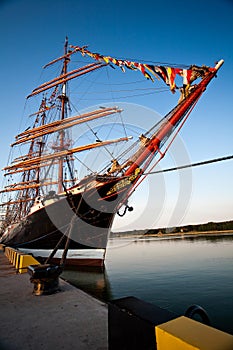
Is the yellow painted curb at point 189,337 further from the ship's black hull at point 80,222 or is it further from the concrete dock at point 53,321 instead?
the ship's black hull at point 80,222

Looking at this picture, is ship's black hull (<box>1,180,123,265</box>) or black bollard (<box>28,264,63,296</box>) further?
ship's black hull (<box>1,180,123,265</box>)

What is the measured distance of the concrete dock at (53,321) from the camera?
119 inches

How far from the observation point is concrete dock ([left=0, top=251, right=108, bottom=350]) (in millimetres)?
3035

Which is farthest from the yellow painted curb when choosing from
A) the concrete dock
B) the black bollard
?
the black bollard

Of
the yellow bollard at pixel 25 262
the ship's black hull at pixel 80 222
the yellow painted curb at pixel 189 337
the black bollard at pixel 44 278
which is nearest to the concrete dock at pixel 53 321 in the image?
the black bollard at pixel 44 278

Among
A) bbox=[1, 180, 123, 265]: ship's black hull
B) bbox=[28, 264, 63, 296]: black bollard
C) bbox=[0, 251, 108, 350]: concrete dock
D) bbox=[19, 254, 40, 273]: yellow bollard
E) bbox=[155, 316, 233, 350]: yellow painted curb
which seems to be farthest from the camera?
bbox=[1, 180, 123, 265]: ship's black hull

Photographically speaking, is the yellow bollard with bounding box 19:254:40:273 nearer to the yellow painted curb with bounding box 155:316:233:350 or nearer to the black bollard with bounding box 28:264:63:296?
the black bollard with bounding box 28:264:63:296

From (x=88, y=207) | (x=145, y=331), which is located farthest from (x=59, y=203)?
(x=145, y=331)

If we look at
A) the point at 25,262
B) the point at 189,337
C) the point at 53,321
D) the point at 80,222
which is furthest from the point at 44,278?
the point at 80,222

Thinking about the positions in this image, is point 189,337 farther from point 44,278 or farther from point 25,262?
point 25,262

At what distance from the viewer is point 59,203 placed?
17375mm

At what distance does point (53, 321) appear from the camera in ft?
12.5

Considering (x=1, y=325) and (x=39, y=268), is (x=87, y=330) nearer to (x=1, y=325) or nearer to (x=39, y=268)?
(x=1, y=325)

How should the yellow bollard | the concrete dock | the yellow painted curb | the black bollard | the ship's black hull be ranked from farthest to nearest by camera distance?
the ship's black hull, the yellow bollard, the black bollard, the concrete dock, the yellow painted curb
